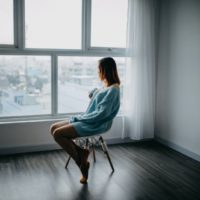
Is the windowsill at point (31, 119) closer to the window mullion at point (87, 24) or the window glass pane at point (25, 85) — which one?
the window glass pane at point (25, 85)

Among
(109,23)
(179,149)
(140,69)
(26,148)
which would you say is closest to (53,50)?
(109,23)

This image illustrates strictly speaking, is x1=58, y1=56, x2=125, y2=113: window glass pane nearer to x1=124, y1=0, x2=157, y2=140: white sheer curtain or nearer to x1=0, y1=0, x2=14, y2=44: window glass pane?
x1=124, y1=0, x2=157, y2=140: white sheer curtain

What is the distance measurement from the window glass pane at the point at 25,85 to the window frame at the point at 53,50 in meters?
0.06

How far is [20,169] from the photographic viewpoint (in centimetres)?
343

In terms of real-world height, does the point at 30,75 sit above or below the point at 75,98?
above

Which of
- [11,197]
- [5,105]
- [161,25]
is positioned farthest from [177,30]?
[11,197]

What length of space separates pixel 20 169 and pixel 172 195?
1.62m

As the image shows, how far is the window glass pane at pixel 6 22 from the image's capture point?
3.75 m

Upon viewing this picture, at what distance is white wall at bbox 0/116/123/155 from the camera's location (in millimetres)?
3871

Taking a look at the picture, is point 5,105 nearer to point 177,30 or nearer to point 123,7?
point 123,7

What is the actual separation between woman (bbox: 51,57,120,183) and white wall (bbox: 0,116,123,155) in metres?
0.75

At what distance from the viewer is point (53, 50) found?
404cm

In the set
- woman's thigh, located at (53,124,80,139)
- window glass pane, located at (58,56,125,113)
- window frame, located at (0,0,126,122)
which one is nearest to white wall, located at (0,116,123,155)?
window frame, located at (0,0,126,122)

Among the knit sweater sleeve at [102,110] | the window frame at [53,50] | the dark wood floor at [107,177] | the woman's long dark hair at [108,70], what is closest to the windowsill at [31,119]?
the window frame at [53,50]
